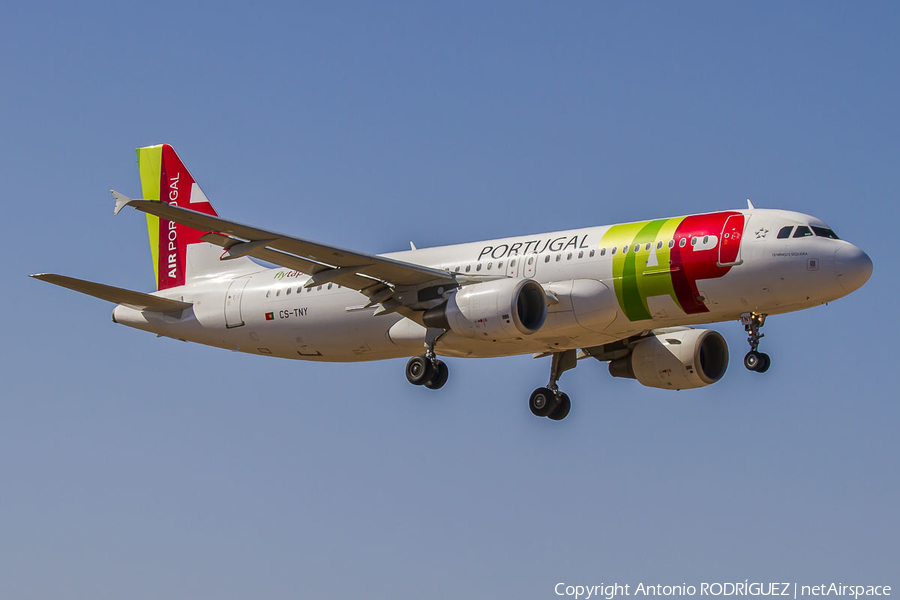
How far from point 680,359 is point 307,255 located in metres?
12.7

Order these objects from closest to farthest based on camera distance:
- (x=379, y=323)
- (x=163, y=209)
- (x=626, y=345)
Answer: (x=163, y=209) < (x=379, y=323) < (x=626, y=345)

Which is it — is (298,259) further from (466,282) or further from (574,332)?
(574,332)

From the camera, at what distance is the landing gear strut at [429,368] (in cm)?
3731

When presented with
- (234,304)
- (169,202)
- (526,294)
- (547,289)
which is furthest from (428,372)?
(169,202)

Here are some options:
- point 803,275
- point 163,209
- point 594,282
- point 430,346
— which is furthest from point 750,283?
point 163,209

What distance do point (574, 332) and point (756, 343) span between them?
198 inches

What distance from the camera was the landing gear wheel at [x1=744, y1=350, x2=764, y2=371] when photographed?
1350 inches

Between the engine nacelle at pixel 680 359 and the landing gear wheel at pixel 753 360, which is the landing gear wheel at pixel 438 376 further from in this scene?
the landing gear wheel at pixel 753 360

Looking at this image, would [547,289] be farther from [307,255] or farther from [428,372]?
[307,255]

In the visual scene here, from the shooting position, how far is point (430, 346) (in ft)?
123

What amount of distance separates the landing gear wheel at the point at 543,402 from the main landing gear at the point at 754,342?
7961 millimetres

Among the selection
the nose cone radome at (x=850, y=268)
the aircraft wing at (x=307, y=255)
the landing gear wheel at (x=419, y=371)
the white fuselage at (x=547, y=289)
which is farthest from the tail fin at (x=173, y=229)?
the nose cone radome at (x=850, y=268)

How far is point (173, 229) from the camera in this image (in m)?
47.1

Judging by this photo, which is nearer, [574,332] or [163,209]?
[163,209]
